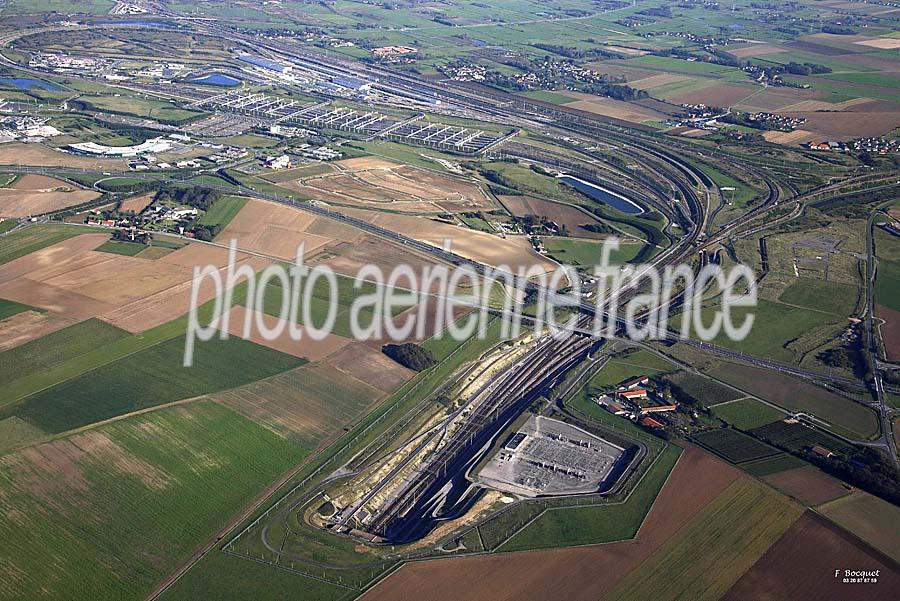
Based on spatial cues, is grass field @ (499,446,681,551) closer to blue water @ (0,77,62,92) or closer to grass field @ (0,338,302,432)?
grass field @ (0,338,302,432)

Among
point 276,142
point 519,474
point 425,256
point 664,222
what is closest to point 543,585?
point 519,474

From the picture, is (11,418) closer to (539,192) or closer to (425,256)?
(425,256)

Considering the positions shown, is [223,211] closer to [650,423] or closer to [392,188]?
[392,188]

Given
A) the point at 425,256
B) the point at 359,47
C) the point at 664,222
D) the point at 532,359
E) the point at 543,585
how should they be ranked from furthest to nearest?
the point at 359,47 < the point at 664,222 < the point at 425,256 < the point at 532,359 < the point at 543,585

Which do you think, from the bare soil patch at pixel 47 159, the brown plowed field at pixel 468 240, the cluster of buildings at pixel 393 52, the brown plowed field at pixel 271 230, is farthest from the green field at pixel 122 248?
the cluster of buildings at pixel 393 52

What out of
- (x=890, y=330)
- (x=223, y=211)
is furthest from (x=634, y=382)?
(x=223, y=211)

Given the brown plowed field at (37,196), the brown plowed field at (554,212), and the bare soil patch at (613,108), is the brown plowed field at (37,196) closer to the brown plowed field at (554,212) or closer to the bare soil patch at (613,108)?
the brown plowed field at (554,212)
